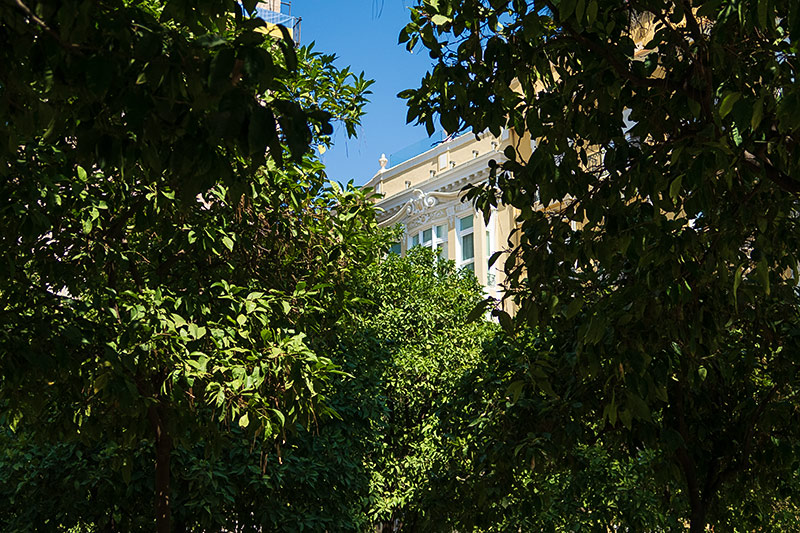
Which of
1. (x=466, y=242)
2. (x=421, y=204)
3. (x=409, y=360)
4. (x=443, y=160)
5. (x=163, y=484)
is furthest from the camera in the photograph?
(x=421, y=204)

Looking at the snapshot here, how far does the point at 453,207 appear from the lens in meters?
33.4

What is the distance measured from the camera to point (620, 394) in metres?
7.10

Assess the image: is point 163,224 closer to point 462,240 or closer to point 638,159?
point 638,159

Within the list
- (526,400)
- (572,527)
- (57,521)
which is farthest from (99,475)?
(572,527)

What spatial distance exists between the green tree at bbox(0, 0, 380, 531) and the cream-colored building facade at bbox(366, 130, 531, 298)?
65.4 feet

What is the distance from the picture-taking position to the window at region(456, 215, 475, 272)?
3291 cm

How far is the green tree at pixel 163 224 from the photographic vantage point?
409cm

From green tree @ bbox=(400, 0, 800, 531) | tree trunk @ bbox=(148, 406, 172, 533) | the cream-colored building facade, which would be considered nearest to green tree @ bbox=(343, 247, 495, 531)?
tree trunk @ bbox=(148, 406, 172, 533)

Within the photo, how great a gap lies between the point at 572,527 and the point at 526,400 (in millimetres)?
6429

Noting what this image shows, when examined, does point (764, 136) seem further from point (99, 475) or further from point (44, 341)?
point (99, 475)

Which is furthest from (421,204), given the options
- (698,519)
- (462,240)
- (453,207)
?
(698,519)

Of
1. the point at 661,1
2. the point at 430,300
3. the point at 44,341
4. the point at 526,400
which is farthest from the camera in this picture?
the point at 430,300

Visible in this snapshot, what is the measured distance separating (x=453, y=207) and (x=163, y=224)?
81.2ft

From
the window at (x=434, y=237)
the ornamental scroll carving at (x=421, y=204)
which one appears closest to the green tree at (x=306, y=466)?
the window at (x=434, y=237)
